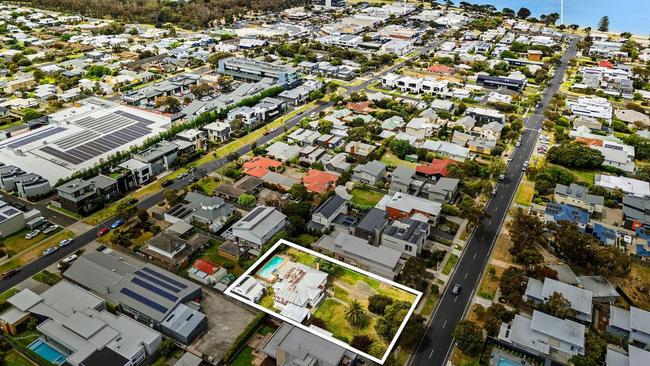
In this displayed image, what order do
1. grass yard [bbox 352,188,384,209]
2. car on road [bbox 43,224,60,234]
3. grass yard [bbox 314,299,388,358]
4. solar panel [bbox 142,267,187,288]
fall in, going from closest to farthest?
grass yard [bbox 314,299,388,358], solar panel [bbox 142,267,187,288], car on road [bbox 43,224,60,234], grass yard [bbox 352,188,384,209]

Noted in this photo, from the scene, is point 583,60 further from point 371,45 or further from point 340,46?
point 340,46

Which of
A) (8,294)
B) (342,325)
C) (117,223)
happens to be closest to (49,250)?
(8,294)

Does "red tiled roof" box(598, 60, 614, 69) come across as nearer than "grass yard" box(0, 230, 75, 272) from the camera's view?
No

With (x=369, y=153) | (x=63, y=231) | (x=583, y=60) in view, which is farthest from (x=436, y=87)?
(x=63, y=231)

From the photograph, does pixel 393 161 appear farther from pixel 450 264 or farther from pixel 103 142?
pixel 103 142

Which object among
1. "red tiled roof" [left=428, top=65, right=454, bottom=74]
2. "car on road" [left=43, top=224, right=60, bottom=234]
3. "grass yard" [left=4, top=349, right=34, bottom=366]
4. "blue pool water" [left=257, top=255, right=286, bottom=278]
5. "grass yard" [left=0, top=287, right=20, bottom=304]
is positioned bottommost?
"grass yard" [left=4, top=349, right=34, bottom=366]

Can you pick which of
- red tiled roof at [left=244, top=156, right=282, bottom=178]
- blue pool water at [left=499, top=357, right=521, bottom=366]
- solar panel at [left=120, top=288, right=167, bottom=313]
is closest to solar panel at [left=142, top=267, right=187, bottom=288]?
solar panel at [left=120, top=288, right=167, bottom=313]

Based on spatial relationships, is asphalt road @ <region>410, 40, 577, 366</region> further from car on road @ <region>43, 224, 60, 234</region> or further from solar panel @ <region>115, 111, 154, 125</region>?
solar panel @ <region>115, 111, 154, 125</region>

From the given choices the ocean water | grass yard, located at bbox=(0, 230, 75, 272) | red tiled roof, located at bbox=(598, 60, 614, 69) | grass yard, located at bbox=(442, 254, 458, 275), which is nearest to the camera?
grass yard, located at bbox=(442, 254, 458, 275)
